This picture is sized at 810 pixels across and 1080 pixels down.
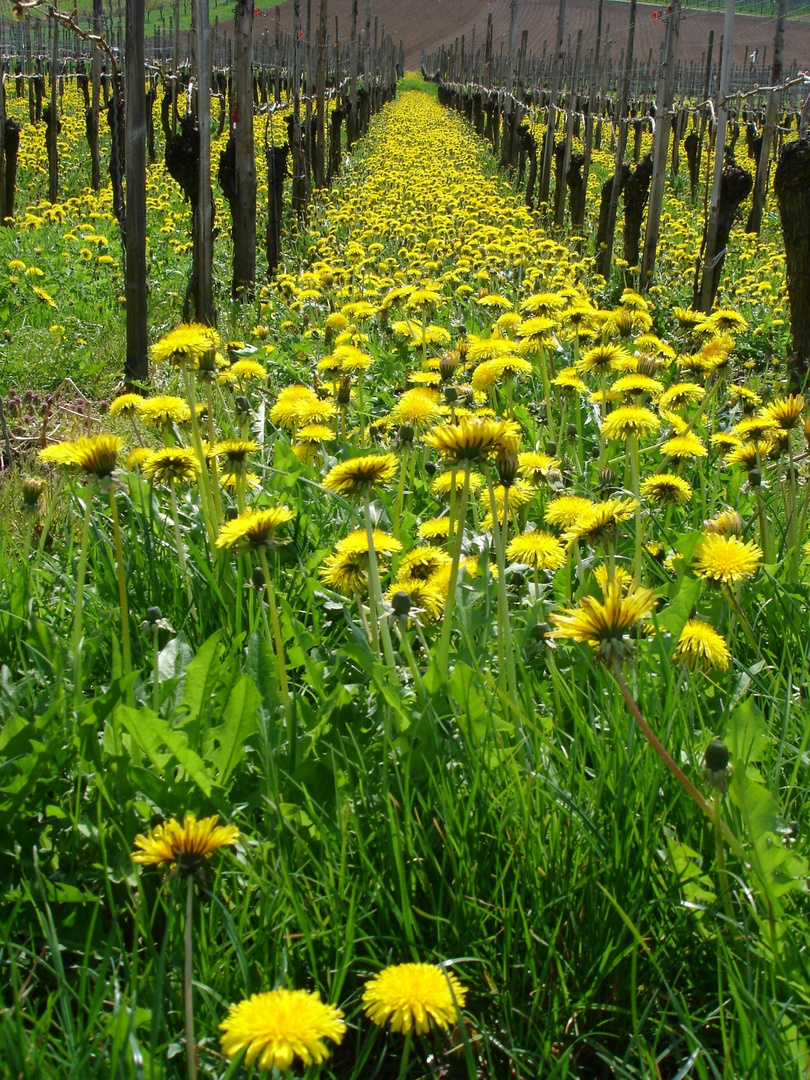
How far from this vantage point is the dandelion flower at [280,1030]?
33.7 inches

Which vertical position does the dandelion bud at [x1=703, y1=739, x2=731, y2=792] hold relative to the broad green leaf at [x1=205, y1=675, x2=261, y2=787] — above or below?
above

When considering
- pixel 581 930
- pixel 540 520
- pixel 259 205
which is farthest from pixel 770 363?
pixel 259 205

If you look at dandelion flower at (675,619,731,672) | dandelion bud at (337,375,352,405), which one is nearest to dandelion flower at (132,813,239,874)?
dandelion flower at (675,619,731,672)

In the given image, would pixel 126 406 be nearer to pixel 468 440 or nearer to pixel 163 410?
pixel 163 410

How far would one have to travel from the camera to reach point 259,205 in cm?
1395

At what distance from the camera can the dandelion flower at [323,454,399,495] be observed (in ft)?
5.50

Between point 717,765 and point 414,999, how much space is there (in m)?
0.47

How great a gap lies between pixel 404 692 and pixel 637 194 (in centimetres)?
880

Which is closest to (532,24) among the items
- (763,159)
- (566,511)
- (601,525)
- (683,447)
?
(763,159)

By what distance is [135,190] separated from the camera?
190 inches

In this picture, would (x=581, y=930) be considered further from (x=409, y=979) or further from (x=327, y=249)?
(x=327, y=249)

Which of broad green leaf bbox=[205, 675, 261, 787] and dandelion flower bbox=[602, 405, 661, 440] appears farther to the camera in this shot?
dandelion flower bbox=[602, 405, 661, 440]

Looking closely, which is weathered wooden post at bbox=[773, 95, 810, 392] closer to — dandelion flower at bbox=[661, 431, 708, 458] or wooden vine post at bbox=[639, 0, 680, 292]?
dandelion flower at bbox=[661, 431, 708, 458]

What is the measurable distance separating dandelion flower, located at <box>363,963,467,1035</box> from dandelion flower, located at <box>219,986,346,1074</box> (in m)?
0.08
